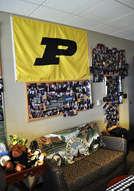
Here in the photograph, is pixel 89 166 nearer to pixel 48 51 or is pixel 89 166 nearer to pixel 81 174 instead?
pixel 81 174

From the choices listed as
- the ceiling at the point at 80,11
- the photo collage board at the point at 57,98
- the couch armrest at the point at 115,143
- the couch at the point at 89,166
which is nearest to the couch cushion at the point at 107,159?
the couch at the point at 89,166

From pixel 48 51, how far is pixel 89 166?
1.88 metres

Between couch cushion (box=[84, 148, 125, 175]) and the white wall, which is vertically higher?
the white wall

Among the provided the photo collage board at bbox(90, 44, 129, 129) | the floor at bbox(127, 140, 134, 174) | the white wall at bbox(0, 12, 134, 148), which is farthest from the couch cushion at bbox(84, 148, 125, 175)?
the photo collage board at bbox(90, 44, 129, 129)

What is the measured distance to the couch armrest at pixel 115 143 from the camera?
2.79m

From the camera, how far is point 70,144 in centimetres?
265

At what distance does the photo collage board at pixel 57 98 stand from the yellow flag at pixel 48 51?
118mm

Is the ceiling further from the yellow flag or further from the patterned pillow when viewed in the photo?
the patterned pillow

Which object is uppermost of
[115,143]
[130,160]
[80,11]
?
[80,11]

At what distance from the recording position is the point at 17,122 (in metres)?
2.44

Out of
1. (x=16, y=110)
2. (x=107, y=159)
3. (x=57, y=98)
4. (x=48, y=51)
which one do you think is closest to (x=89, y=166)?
(x=107, y=159)

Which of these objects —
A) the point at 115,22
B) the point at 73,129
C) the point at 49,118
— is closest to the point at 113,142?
the point at 73,129

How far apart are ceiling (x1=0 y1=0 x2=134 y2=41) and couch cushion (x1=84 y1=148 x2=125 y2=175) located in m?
2.21

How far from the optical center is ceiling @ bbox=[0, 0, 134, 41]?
214cm
